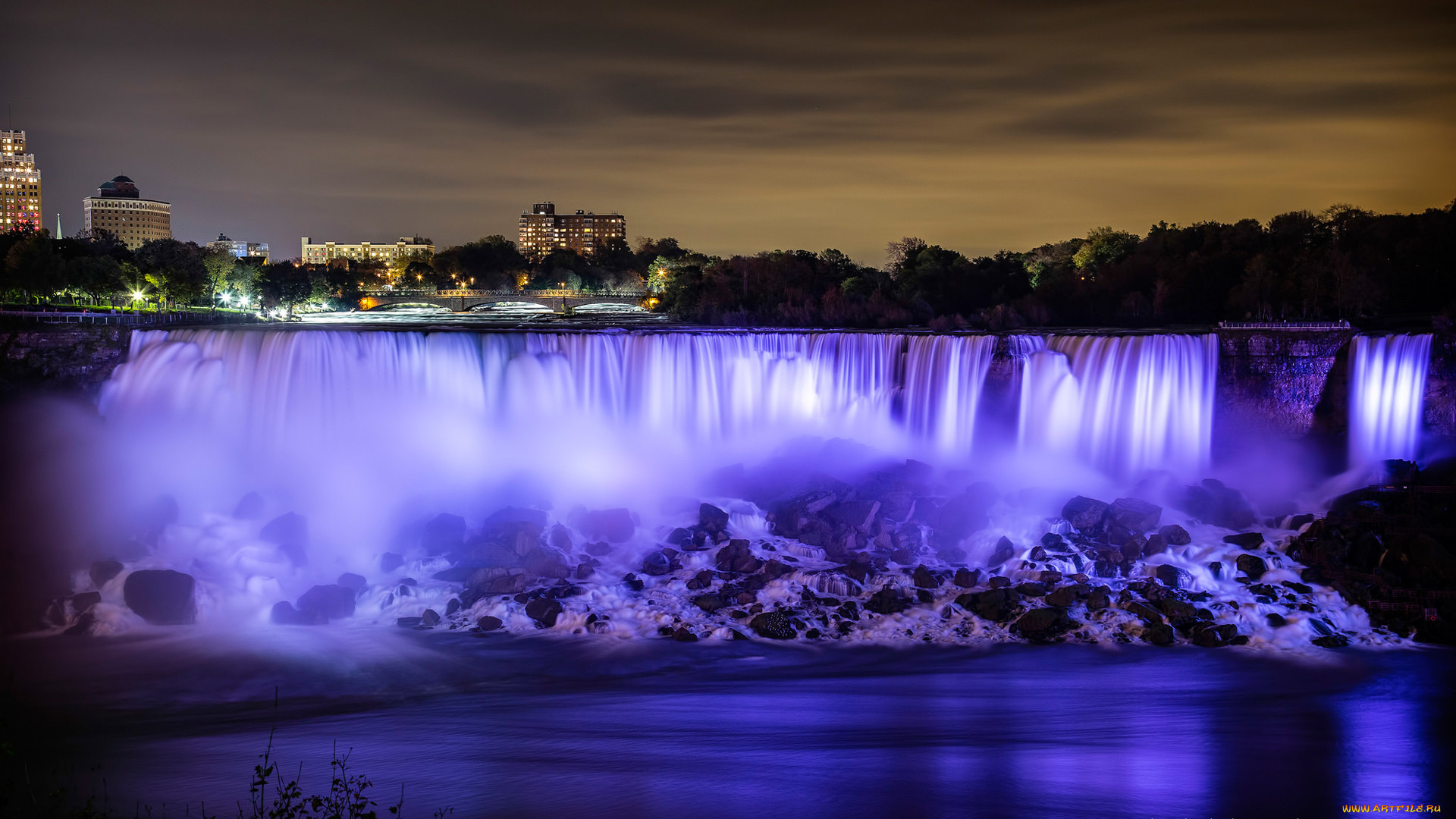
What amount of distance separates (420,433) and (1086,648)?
19325mm

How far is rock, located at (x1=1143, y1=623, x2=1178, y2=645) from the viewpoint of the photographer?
19.7 meters

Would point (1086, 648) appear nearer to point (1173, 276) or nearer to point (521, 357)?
point (521, 357)

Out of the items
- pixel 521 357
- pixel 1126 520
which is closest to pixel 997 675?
pixel 1126 520

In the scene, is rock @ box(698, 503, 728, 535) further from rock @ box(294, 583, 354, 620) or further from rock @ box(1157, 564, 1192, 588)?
rock @ box(1157, 564, 1192, 588)

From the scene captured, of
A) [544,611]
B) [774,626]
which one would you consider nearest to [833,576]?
[774,626]

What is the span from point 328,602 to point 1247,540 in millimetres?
19646

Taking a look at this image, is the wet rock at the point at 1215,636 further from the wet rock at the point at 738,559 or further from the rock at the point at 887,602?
the wet rock at the point at 738,559

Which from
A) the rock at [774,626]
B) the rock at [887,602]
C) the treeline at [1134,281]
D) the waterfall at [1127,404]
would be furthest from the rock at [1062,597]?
the treeline at [1134,281]

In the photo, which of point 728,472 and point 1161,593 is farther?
point 728,472

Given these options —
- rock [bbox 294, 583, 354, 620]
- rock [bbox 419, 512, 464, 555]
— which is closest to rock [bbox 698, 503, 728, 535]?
rock [bbox 419, 512, 464, 555]

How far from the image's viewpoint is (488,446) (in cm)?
3081

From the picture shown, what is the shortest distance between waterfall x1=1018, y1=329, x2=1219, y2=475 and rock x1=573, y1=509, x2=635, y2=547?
11996mm

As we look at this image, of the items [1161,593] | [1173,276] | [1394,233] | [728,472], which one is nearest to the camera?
[1161,593]

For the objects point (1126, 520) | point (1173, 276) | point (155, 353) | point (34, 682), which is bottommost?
point (34, 682)
